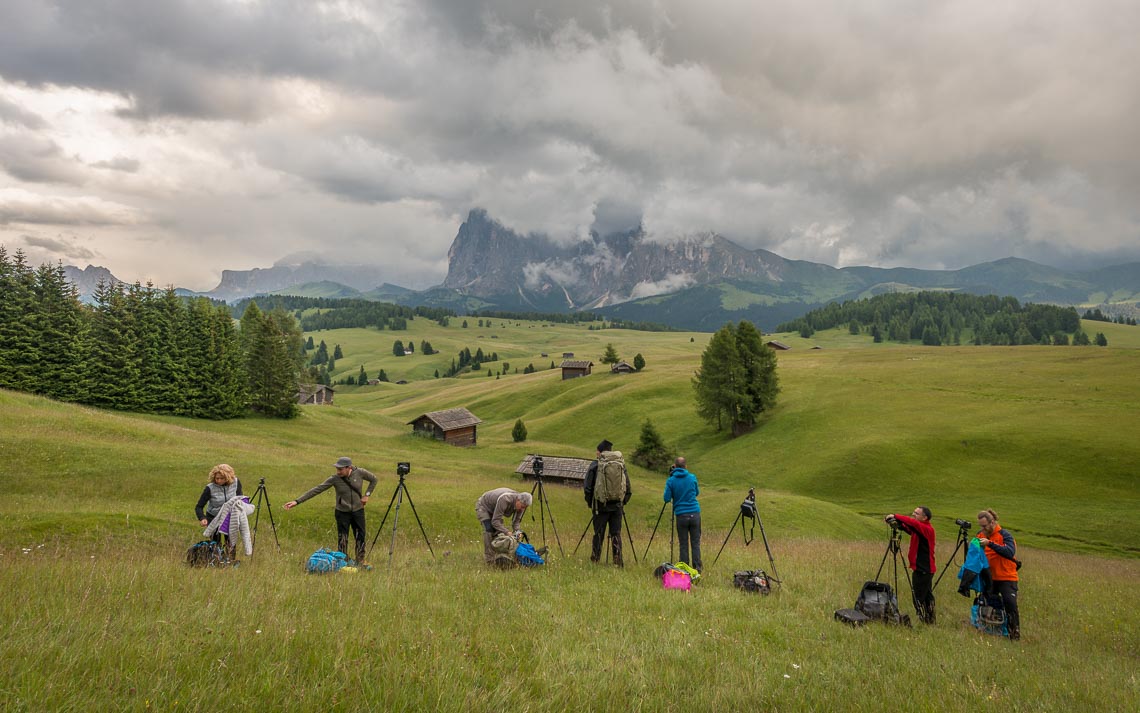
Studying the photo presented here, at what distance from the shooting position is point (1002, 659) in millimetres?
8781

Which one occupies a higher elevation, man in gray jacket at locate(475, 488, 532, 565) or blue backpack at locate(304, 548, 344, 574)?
man in gray jacket at locate(475, 488, 532, 565)

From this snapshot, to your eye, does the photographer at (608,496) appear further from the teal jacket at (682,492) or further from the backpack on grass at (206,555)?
the backpack on grass at (206,555)

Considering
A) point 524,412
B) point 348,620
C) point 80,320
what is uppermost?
point 80,320

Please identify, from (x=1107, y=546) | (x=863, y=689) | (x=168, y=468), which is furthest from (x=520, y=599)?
(x=1107, y=546)

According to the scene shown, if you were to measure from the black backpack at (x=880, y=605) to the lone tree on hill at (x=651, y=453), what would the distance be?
47100 millimetres

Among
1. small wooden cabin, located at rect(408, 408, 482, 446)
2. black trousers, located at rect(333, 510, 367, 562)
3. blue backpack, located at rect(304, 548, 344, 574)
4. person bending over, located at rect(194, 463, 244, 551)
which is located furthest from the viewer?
small wooden cabin, located at rect(408, 408, 482, 446)

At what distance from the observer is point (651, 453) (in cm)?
5844

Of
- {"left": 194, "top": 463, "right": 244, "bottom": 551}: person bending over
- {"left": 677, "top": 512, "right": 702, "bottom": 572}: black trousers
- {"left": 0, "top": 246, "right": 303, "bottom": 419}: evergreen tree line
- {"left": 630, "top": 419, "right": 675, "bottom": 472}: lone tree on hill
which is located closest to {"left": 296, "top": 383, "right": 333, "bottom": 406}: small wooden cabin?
{"left": 0, "top": 246, "right": 303, "bottom": 419}: evergreen tree line

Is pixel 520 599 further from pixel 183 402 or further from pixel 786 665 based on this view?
pixel 183 402

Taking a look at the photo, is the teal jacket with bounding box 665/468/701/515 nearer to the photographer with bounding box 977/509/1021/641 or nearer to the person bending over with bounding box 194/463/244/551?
the photographer with bounding box 977/509/1021/641

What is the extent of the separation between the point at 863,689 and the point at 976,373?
84.9m

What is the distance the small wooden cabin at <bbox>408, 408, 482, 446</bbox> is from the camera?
6719 cm

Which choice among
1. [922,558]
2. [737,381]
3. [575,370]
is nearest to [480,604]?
[922,558]

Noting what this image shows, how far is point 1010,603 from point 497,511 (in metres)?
11.8
